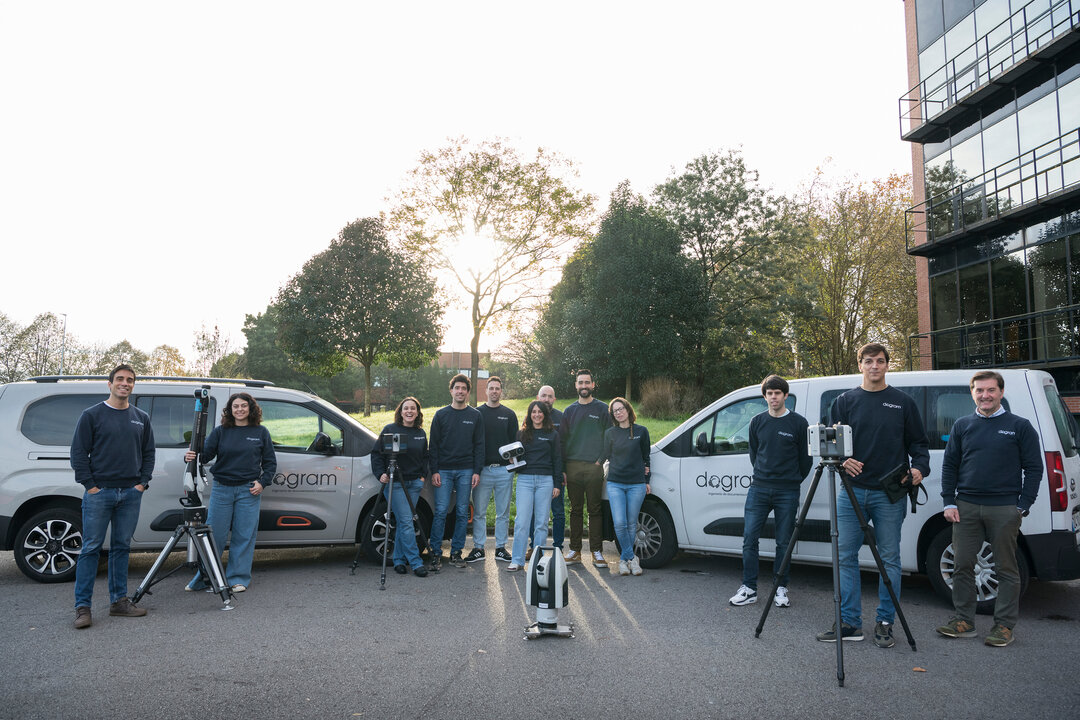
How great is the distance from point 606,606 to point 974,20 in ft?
67.3

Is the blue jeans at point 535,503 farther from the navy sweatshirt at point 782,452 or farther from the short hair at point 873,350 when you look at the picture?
the short hair at point 873,350

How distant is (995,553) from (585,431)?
393 cm

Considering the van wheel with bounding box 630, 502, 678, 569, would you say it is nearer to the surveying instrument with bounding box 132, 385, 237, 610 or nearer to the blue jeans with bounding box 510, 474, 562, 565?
the blue jeans with bounding box 510, 474, 562, 565

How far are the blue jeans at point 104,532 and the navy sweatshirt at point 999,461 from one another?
631 cm

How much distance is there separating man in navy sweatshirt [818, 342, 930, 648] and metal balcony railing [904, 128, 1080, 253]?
47.1ft

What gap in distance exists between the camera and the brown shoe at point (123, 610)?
5.55 m

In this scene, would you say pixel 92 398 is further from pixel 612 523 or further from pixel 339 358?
pixel 339 358

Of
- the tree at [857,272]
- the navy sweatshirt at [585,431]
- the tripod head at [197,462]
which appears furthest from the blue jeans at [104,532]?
the tree at [857,272]

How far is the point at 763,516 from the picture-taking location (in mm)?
5938

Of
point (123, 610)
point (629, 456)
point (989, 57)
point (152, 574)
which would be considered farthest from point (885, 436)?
point (989, 57)

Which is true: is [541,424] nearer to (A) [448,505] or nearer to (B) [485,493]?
(B) [485,493]

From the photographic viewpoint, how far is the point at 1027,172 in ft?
55.5

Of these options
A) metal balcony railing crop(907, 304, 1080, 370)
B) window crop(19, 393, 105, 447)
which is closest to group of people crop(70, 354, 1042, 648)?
window crop(19, 393, 105, 447)

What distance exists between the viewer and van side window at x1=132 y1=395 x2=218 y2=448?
23.3 feet
